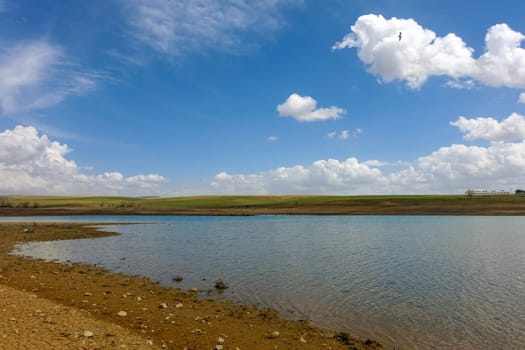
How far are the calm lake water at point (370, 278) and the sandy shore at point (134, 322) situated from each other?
2.04 metres

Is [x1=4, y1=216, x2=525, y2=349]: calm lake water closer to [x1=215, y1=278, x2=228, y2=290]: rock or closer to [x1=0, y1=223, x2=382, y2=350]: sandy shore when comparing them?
[x1=215, y1=278, x2=228, y2=290]: rock

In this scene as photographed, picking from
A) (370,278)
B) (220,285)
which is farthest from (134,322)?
(370,278)

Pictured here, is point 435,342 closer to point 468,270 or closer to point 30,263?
point 468,270

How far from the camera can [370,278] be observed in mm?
24812

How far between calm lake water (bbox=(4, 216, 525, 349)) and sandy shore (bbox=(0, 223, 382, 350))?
2039 mm

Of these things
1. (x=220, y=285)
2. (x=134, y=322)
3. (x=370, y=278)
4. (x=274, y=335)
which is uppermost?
(x=134, y=322)

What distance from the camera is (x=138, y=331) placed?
1323cm

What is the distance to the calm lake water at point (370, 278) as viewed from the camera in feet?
52.2

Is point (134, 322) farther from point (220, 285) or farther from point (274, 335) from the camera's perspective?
point (220, 285)

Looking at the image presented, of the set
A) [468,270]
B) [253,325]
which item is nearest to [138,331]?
[253,325]

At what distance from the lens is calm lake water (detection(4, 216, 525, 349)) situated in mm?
A: 15914

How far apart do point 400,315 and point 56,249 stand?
119ft

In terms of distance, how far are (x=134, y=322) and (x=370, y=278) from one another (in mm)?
16032

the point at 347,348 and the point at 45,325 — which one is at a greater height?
the point at 45,325
